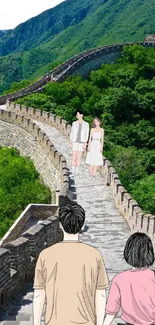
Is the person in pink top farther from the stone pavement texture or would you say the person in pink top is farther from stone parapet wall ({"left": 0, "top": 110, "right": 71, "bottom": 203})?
stone parapet wall ({"left": 0, "top": 110, "right": 71, "bottom": 203})

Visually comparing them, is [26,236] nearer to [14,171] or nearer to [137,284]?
[137,284]

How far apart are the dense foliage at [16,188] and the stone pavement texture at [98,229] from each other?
1624 mm

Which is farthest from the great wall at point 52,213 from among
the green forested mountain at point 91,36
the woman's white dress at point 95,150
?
the green forested mountain at point 91,36

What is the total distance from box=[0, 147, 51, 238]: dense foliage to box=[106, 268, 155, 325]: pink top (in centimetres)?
1291

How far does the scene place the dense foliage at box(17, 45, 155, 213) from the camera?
1188 inches

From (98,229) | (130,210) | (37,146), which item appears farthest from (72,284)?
(37,146)

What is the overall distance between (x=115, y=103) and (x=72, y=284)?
29.3 m

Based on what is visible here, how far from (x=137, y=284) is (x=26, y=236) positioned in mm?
4918

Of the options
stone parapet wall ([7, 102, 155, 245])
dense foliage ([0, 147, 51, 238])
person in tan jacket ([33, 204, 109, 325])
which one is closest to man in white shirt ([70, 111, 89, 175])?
stone parapet wall ([7, 102, 155, 245])

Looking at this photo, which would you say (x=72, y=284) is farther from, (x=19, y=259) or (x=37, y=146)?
(x=37, y=146)

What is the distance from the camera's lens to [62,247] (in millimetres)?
4645

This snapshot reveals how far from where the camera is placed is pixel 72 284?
452 centimetres

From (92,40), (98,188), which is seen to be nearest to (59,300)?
(98,188)

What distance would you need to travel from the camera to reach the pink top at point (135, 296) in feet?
14.8
